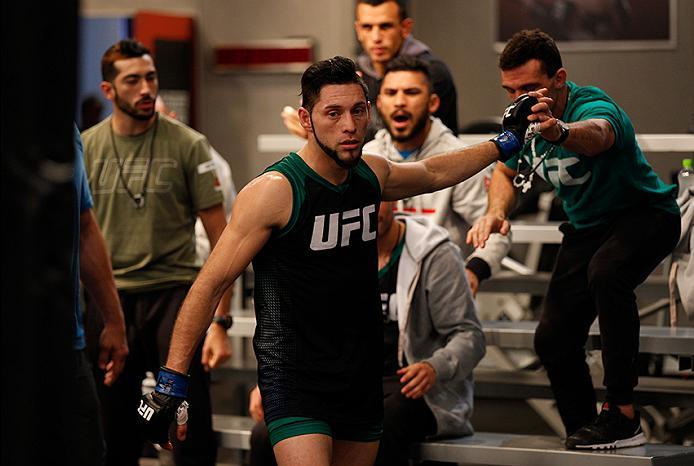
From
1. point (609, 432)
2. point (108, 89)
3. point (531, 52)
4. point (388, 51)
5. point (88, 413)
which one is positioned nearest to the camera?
point (88, 413)

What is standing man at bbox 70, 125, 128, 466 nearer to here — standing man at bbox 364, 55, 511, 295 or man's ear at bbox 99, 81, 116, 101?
man's ear at bbox 99, 81, 116, 101

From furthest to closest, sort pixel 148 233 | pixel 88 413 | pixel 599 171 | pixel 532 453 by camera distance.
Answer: pixel 148 233 < pixel 532 453 < pixel 599 171 < pixel 88 413

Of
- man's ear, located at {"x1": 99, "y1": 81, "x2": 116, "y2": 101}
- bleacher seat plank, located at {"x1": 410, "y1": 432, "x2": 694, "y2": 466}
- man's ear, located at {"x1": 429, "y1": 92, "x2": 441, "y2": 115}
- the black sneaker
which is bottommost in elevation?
bleacher seat plank, located at {"x1": 410, "y1": 432, "x2": 694, "y2": 466}

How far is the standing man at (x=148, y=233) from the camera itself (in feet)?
16.7

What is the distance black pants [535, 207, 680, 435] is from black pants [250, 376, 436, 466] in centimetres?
51

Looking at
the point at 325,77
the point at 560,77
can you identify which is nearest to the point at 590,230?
the point at 560,77

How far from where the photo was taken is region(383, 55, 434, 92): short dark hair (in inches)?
211

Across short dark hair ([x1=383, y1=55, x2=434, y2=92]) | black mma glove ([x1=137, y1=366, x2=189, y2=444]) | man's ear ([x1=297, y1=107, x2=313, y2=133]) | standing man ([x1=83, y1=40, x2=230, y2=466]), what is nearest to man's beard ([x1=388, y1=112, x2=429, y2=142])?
short dark hair ([x1=383, y1=55, x2=434, y2=92])

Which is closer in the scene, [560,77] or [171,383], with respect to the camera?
[171,383]

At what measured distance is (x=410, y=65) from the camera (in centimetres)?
535

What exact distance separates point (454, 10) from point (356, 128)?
18.9 ft

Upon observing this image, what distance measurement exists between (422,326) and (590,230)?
2.49ft

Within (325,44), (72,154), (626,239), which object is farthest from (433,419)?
(325,44)

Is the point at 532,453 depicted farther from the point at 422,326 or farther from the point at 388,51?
the point at 388,51
